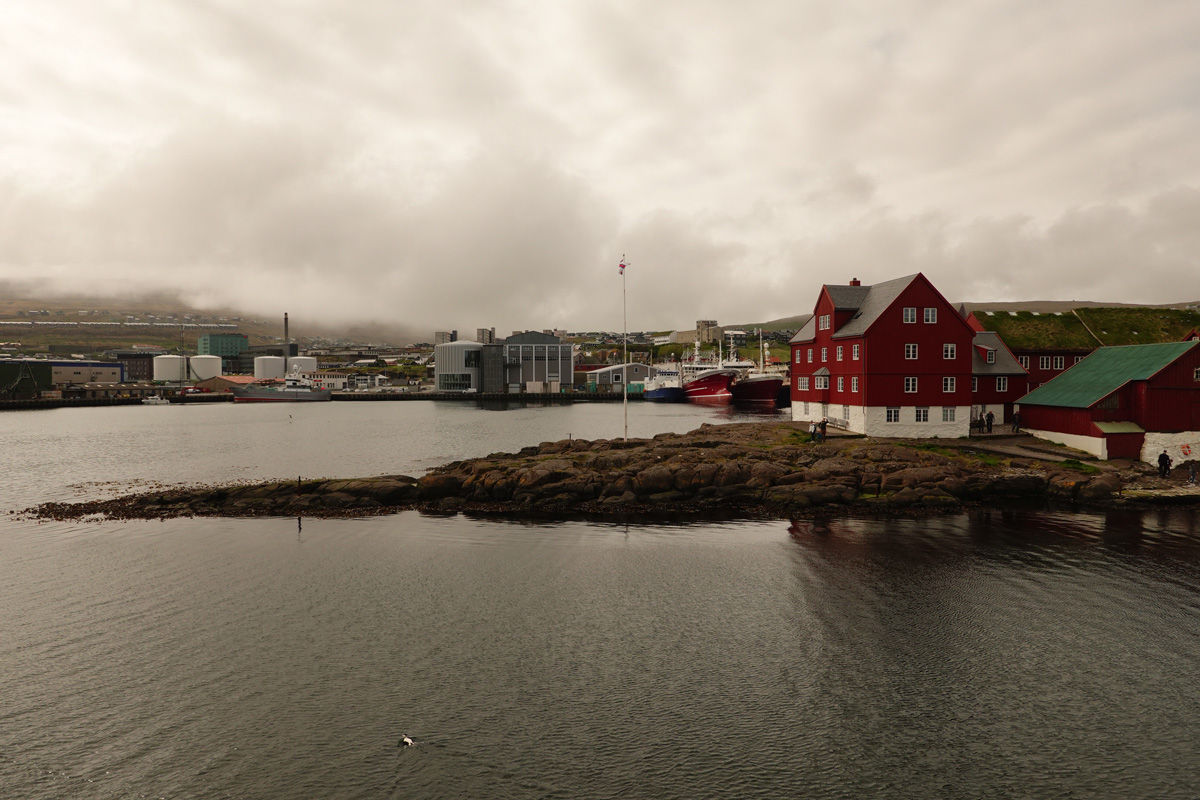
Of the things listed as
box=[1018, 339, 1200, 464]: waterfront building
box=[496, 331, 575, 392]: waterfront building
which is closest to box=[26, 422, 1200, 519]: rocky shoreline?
box=[1018, 339, 1200, 464]: waterfront building

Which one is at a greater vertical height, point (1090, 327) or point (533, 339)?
point (533, 339)

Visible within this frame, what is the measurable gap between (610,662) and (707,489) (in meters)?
21.6

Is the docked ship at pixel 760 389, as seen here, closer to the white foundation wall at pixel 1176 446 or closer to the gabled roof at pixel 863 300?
the gabled roof at pixel 863 300

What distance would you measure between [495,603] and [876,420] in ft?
126

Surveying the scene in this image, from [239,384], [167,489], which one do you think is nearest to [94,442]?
[167,489]

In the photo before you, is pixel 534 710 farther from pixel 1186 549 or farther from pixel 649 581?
pixel 1186 549

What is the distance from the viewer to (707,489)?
124ft

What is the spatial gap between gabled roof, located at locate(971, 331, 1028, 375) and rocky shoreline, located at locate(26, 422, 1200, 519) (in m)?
10.4

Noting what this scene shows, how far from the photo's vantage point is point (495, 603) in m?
22.0

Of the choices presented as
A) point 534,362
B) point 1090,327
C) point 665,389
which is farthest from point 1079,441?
point 534,362

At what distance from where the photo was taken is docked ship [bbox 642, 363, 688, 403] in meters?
158

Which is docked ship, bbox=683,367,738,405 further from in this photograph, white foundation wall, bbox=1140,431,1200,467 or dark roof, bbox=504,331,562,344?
white foundation wall, bbox=1140,431,1200,467

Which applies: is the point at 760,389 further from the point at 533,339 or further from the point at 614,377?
the point at 533,339

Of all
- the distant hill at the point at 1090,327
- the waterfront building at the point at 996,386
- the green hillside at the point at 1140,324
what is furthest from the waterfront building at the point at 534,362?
the waterfront building at the point at 996,386
